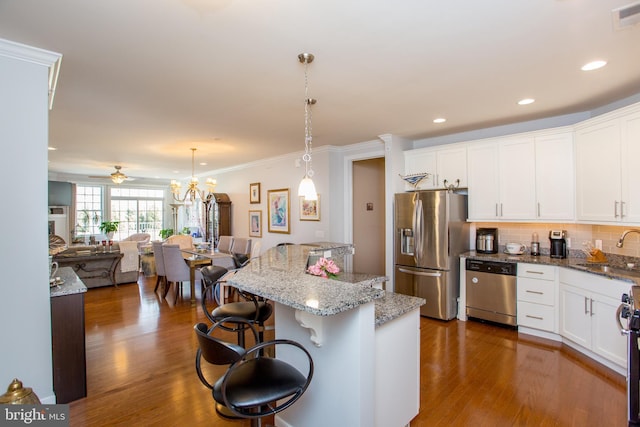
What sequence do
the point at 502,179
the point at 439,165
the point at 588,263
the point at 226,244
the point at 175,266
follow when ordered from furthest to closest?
the point at 226,244 → the point at 175,266 → the point at 439,165 → the point at 502,179 → the point at 588,263

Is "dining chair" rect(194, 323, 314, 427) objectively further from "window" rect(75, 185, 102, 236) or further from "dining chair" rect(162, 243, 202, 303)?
"window" rect(75, 185, 102, 236)

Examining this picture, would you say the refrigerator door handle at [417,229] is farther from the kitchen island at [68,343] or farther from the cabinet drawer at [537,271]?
the kitchen island at [68,343]

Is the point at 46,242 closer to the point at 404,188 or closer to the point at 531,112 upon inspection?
the point at 404,188

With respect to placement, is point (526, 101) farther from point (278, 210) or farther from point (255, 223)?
point (255, 223)

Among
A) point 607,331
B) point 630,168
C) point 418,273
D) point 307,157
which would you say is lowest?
point 607,331

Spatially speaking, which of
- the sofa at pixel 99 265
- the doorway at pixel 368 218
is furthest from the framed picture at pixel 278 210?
the sofa at pixel 99 265

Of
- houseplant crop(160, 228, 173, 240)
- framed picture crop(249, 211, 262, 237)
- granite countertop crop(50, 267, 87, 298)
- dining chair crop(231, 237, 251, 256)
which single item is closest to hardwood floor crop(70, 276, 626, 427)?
granite countertop crop(50, 267, 87, 298)

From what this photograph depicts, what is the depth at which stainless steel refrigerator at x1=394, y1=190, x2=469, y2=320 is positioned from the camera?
157 inches

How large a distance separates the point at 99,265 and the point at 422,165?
616cm

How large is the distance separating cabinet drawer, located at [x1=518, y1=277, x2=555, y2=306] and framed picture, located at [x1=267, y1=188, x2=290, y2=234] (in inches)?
151

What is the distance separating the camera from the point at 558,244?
3.63 metres

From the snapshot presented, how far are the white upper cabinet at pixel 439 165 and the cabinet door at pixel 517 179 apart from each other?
1.56ft

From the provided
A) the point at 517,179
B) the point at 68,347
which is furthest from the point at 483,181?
the point at 68,347

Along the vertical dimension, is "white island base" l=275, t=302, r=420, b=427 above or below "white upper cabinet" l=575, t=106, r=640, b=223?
below
